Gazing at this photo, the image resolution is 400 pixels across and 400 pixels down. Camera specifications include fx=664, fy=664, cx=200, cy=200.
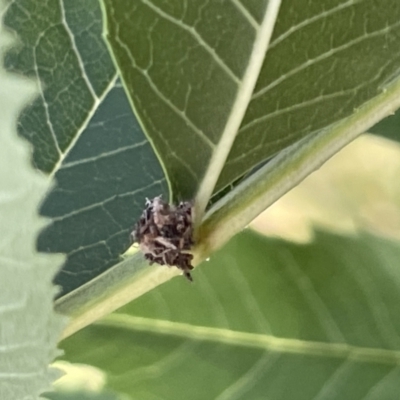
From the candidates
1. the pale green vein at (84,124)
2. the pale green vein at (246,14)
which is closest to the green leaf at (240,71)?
the pale green vein at (246,14)

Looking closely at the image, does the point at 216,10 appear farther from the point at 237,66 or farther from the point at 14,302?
the point at 14,302

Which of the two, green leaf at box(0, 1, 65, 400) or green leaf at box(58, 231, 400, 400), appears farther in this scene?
green leaf at box(58, 231, 400, 400)

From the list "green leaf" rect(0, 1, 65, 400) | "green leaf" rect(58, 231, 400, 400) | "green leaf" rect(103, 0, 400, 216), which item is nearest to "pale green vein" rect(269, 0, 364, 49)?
"green leaf" rect(103, 0, 400, 216)

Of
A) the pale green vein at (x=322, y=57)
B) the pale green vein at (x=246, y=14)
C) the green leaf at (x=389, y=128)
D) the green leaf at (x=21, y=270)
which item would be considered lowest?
the green leaf at (x=21, y=270)

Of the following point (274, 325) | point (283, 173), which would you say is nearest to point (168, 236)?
point (283, 173)

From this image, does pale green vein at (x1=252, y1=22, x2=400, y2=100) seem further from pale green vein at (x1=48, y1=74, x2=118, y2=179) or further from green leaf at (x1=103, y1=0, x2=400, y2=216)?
pale green vein at (x1=48, y1=74, x2=118, y2=179)

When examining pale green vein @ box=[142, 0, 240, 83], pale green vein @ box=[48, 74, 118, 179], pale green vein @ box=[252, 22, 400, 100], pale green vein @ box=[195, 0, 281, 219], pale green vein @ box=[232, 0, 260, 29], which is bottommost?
pale green vein @ box=[252, 22, 400, 100]

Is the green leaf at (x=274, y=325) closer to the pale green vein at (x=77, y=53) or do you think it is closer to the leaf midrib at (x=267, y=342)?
the leaf midrib at (x=267, y=342)
